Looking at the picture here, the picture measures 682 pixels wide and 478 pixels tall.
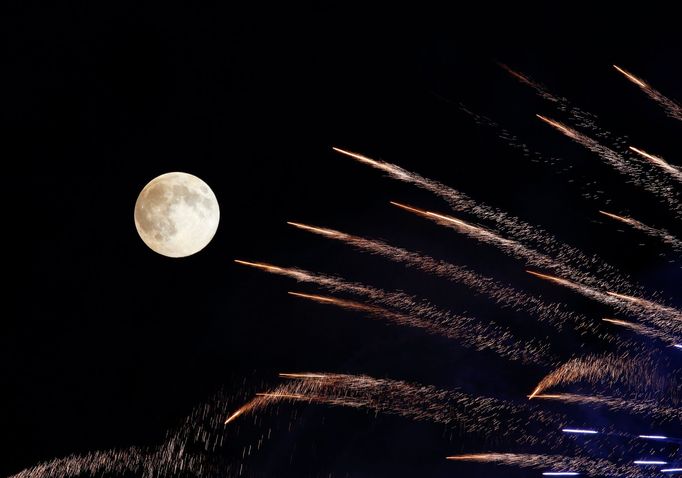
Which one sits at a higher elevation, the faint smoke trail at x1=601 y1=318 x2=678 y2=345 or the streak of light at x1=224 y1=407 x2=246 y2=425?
the faint smoke trail at x1=601 y1=318 x2=678 y2=345

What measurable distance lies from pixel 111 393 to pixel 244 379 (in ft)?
8.73

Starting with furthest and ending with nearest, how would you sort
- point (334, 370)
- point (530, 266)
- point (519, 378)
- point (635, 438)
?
point (334, 370)
point (519, 378)
point (635, 438)
point (530, 266)

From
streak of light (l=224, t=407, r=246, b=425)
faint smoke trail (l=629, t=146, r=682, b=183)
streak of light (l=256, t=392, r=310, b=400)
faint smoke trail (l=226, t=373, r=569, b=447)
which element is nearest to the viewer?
faint smoke trail (l=629, t=146, r=682, b=183)

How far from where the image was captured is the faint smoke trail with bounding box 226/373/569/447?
983 centimetres

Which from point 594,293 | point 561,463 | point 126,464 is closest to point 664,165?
point 594,293

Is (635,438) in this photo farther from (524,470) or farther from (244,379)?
(244,379)

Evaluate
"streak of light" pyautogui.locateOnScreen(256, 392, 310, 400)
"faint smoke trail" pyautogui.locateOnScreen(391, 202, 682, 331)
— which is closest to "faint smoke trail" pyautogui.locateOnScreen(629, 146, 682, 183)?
"faint smoke trail" pyautogui.locateOnScreen(391, 202, 682, 331)

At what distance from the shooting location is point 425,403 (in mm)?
12625

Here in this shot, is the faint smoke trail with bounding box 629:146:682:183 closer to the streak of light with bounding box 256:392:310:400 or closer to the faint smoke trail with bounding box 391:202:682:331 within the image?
the faint smoke trail with bounding box 391:202:682:331

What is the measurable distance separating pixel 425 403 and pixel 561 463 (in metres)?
2.99

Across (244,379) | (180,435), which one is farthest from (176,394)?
(244,379)

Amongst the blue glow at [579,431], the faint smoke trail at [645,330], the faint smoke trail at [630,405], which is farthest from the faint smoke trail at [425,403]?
the faint smoke trail at [645,330]

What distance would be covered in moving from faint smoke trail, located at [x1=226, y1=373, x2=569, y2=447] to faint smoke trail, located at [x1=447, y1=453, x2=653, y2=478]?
0.39 m

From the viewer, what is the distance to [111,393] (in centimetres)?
1109
